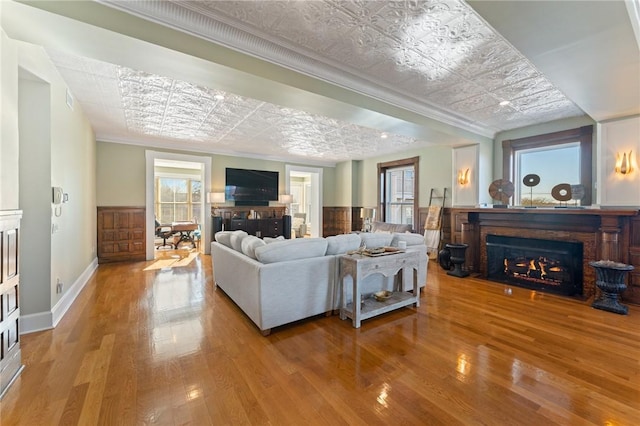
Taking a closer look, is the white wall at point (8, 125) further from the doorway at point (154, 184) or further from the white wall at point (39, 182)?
the doorway at point (154, 184)

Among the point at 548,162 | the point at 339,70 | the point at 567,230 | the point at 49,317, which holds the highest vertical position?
the point at 339,70

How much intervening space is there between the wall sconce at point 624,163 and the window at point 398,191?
139 inches

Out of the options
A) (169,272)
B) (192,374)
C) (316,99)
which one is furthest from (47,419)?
(169,272)

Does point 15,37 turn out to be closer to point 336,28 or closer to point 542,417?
point 336,28

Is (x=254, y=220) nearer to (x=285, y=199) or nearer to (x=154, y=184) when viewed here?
(x=285, y=199)

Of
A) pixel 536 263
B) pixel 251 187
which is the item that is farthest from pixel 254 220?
pixel 536 263

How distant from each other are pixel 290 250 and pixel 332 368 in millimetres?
1151

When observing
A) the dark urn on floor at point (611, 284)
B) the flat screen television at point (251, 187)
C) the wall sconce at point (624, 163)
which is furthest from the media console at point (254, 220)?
the wall sconce at point (624, 163)

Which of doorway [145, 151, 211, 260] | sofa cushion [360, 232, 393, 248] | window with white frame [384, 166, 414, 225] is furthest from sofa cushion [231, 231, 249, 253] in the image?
window with white frame [384, 166, 414, 225]

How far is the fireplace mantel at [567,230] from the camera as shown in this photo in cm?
343

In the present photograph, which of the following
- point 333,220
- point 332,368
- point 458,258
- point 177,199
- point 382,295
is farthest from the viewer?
point 177,199

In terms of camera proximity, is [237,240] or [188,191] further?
[188,191]

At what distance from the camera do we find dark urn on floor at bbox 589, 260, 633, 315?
3162 millimetres

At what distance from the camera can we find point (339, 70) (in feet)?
9.30
